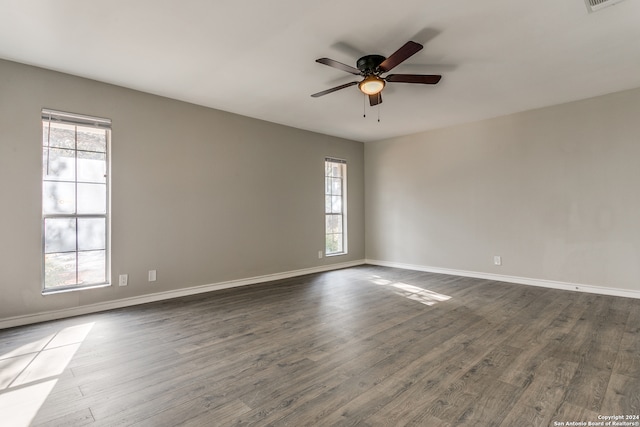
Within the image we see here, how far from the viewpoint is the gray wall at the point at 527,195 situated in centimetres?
416

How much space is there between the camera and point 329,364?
2344mm

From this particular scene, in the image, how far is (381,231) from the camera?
22.1ft

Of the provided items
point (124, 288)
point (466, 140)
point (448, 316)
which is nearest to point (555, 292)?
point (448, 316)

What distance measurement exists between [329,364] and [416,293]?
94.9 inches

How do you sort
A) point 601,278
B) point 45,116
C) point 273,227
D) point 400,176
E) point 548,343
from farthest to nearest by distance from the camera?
point 400,176
point 273,227
point 601,278
point 45,116
point 548,343

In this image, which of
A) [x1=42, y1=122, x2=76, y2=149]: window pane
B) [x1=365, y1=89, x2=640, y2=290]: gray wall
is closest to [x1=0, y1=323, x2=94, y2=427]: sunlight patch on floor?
[x1=42, y1=122, x2=76, y2=149]: window pane

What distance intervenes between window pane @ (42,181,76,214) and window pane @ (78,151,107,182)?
0.17 metres

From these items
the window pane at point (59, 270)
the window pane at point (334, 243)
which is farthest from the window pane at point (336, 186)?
the window pane at point (59, 270)

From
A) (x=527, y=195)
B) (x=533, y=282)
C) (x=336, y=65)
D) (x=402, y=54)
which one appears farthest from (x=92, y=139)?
(x=533, y=282)

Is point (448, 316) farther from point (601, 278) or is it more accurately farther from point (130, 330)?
point (130, 330)

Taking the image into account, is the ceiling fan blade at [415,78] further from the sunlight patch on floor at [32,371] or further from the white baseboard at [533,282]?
the sunlight patch on floor at [32,371]

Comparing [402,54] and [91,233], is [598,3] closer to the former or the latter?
[402,54]

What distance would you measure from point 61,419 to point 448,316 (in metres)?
3.27

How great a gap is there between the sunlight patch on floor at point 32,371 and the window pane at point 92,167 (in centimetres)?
167
